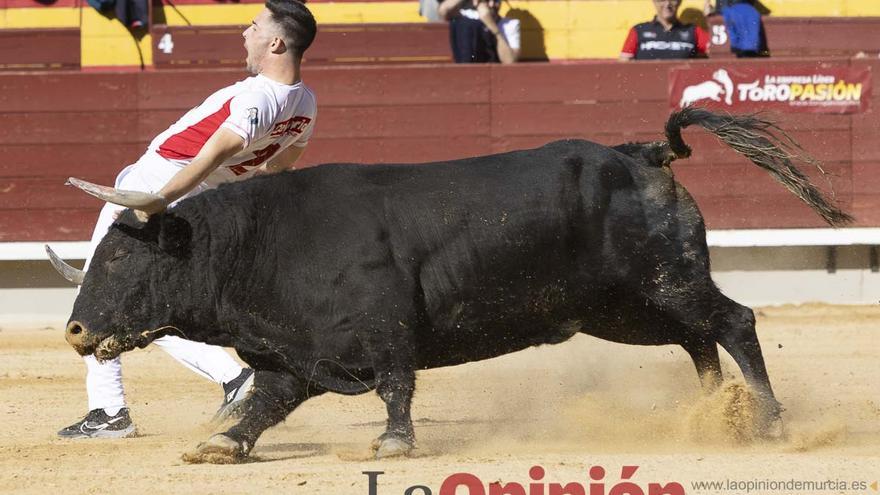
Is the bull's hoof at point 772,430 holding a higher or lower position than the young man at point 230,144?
lower

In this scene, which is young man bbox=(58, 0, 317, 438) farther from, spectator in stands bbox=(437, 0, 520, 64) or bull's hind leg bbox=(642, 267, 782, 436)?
spectator in stands bbox=(437, 0, 520, 64)

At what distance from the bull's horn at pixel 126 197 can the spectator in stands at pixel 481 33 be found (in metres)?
5.03

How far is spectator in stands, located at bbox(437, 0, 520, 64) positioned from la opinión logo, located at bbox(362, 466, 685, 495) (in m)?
5.46

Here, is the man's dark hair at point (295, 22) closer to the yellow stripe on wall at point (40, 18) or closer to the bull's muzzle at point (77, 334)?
the bull's muzzle at point (77, 334)

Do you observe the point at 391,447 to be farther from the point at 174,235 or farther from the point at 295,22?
→ the point at 295,22

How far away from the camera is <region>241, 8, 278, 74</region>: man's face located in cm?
442

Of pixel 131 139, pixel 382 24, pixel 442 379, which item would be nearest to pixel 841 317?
pixel 442 379

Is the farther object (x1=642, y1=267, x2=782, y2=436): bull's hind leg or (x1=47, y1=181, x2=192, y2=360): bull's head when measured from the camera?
(x1=642, y1=267, x2=782, y2=436): bull's hind leg

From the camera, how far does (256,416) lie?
168 inches

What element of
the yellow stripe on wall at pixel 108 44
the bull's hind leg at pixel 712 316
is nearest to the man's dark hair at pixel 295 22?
the bull's hind leg at pixel 712 316

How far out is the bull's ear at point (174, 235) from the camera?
4184mm

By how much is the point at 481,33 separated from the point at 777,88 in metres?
1.89

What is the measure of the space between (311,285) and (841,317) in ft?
15.6

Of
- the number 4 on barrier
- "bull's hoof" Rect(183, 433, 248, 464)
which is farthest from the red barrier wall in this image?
"bull's hoof" Rect(183, 433, 248, 464)
